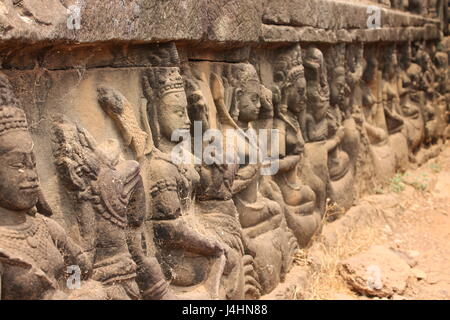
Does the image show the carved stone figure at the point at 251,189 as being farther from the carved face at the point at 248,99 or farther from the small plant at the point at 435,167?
the small plant at the point at 435,167

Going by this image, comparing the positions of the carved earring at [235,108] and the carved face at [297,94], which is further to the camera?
the carved face at [297,94]

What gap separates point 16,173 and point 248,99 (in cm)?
234

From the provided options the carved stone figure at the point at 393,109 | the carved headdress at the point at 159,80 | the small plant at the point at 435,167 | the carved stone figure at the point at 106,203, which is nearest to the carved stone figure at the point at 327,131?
the carved stone figure at the point at 393,109

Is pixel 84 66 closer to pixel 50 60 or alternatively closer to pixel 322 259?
pixel 50 60

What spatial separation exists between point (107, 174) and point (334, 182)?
358 cm

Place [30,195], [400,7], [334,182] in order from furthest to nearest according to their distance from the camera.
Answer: [400,7] < [334,182] < [30,195]

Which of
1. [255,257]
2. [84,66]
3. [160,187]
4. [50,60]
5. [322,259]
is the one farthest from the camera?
[322,259]

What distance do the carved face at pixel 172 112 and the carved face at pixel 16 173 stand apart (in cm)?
118

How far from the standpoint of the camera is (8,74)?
3.10m

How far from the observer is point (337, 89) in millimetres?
6734

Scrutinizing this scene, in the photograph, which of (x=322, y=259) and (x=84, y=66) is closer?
(x=84, y=66)

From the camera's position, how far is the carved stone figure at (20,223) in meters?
2.84

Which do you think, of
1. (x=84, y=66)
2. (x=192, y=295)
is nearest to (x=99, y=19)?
(x=84, y=66)

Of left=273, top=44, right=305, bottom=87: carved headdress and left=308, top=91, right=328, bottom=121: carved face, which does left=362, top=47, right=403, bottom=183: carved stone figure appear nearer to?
left=308, top=91, right=328, bottom=121: carved face
